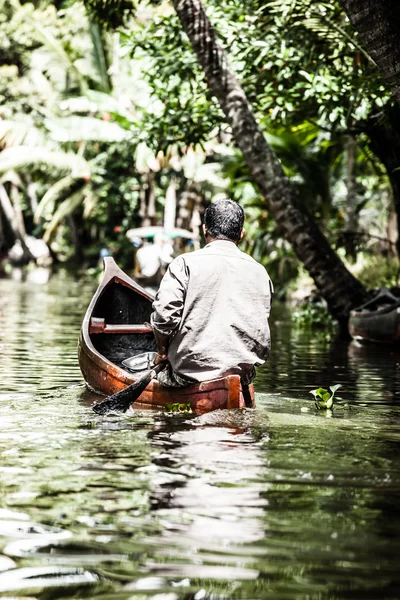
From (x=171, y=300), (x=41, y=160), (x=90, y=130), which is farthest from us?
(x=41, y=160)

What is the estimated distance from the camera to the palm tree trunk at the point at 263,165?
14.2 m

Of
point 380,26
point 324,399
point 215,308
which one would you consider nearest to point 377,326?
point 324,399

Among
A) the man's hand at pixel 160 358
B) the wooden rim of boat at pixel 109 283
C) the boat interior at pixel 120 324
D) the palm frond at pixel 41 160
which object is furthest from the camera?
the palm frond at pixel 41 160

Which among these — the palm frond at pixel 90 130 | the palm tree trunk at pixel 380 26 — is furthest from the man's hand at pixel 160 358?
the palm frond at pixel 90 130

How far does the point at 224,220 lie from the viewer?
7391 mm

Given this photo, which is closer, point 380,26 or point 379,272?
point 380,26

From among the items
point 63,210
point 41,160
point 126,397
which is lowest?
point 126,397

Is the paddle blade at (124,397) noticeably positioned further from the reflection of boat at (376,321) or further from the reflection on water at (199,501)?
the reflection of boat at (376,321)

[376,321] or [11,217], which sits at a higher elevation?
[11,217]

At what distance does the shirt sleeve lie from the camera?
23.4 feet

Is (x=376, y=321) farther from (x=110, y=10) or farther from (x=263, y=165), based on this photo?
(x=110, y=10)

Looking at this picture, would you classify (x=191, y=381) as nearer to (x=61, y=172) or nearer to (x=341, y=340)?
(x=341, y=340)

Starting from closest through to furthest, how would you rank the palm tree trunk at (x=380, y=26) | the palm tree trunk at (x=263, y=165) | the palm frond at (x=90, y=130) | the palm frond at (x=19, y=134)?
the palm tree trunk at (x=380, y=26) → the palm tree trunk at (x=263, y=165) → the palm frond at (x=90, y=130) → the palm frond at (x=19, y=134)

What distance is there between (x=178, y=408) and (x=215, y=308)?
0.79m
